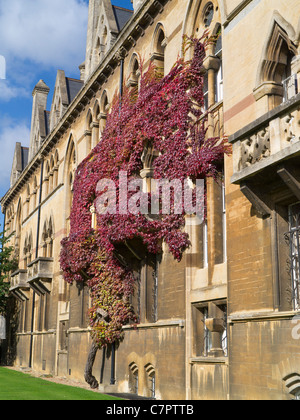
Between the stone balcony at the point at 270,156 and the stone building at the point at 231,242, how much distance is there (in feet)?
0.07

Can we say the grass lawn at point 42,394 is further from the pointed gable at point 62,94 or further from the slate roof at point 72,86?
the slate roof at point 72,86

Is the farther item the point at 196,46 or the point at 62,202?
the point at 62,202

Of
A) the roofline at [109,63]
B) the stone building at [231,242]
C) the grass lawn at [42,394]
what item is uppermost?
the roofline at [109,63]

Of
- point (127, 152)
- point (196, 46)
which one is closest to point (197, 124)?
point (196, 46)

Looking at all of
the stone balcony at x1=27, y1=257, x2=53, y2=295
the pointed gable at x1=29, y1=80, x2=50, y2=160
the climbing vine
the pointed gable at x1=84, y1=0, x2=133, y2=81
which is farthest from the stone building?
the pointed gable at x1=29, y1=80, x2=50, y2=160

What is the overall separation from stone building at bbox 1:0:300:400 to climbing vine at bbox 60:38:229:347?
18.4 inches

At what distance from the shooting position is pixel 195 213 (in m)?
14.7

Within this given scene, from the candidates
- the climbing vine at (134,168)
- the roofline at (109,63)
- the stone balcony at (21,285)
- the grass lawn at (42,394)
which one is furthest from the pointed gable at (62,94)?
the grass lawn at (42,394)

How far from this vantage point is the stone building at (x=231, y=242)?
1064cm

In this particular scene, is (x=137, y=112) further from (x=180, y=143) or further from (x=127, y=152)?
(x=180, y=143)

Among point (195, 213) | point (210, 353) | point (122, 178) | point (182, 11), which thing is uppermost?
point (182, 11)

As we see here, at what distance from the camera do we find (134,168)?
17.5 meters

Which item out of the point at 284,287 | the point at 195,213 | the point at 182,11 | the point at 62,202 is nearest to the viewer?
the point at 284,287

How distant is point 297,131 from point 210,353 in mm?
6251
